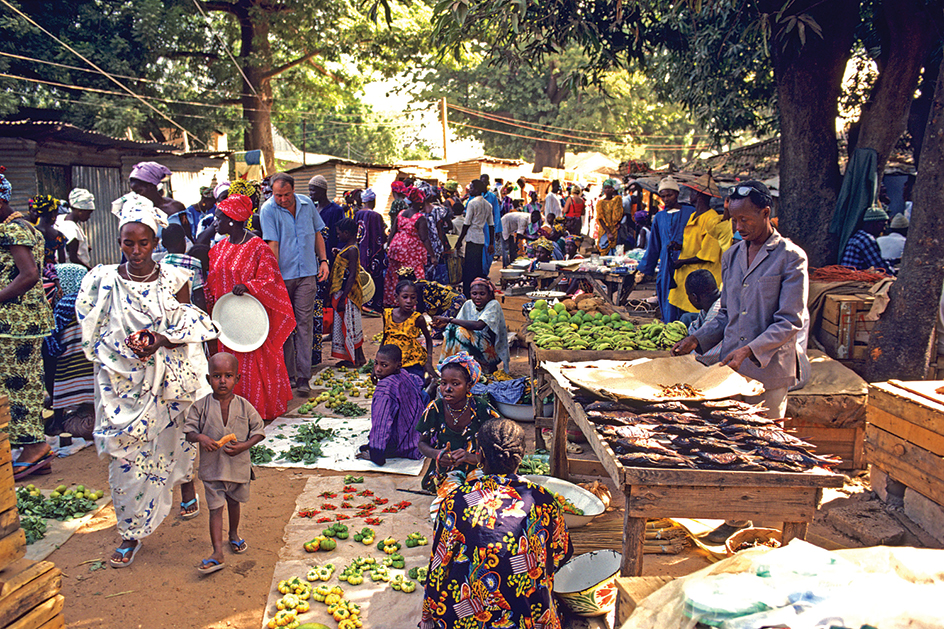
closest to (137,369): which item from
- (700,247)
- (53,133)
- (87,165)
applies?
(700,247)

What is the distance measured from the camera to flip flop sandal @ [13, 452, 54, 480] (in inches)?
194

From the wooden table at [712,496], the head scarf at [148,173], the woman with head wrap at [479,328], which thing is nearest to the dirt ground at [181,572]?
the wooden table at [712,496]

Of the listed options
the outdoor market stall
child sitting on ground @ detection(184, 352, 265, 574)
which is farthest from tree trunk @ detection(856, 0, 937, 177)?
child sitting on ground @ detection(184, 352, 265, 574)

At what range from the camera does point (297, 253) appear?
6.68m

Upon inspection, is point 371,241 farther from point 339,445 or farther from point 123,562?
point 123,562

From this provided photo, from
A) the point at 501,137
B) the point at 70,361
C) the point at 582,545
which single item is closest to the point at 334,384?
the point at 70,361

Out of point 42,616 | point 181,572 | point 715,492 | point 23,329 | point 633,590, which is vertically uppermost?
point 23,329

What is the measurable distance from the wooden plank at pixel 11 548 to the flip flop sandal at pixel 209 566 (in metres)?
1.11

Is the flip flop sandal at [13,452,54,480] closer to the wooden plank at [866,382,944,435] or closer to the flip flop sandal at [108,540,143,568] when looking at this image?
the flip flop sandal at [108,540,143,568]

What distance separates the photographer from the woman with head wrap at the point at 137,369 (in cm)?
371

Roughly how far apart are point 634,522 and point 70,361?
16.7 ft

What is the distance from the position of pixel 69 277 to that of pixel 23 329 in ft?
4.09

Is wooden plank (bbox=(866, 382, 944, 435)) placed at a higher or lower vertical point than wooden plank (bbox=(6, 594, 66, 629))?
higher

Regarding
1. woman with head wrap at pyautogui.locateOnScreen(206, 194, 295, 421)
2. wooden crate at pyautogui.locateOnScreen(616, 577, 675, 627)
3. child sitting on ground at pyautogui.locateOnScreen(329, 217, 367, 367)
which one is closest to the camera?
wooden crate at pyautogui.locateOnScreen(616, 577, 675, 627)
